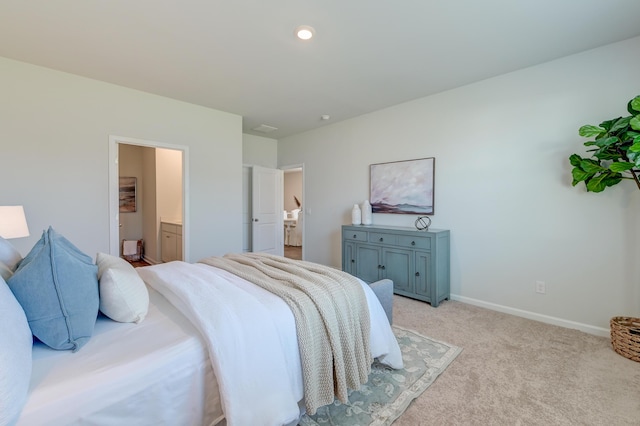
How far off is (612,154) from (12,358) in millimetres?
3701

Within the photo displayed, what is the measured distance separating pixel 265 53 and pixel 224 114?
191 centimetres

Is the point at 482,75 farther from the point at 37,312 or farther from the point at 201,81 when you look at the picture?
the point at 37,312

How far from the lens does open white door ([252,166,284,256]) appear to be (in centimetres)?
538

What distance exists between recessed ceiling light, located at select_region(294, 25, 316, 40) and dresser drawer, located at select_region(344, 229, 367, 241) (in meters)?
2.45

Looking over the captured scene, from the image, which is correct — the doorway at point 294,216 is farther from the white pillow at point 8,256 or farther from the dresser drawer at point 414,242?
the white pillow at point 8,256

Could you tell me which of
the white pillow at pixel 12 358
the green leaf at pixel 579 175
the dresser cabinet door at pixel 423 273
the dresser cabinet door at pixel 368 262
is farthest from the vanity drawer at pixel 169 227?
the green leaf at pixel 579 175

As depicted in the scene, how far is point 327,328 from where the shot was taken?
5.07 ft

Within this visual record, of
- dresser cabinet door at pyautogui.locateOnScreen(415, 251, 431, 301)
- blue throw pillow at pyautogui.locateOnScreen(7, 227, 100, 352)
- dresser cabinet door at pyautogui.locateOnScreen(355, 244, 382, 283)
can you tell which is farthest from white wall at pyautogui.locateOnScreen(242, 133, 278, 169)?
blue throw pillow at pyautogui.locateOnScreen(7, 227, 100, 352)

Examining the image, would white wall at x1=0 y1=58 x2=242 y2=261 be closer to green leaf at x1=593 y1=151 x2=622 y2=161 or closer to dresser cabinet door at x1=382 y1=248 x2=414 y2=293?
dresser cabinet door at x1=382 y1=248 x2=414 y2=293

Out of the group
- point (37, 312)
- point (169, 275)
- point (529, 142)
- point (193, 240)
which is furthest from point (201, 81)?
point (529, 142)

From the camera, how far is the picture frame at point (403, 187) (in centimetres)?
375

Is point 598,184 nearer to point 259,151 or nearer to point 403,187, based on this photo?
point 403,187

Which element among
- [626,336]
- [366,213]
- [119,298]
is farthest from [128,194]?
[626,336]

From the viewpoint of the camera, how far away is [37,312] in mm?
1120
